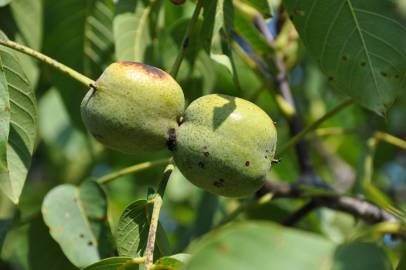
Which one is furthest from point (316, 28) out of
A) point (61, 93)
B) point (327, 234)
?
point (327, 234)

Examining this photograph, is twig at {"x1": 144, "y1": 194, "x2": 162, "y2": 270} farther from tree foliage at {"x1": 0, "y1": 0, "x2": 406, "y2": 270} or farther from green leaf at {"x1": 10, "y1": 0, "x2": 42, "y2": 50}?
green leaf at {"x1": 10, "y1": 0, "x2": 42, "y2": 50}

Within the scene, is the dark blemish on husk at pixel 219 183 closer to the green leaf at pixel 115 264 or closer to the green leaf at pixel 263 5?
the green leaf at pixel 115 264

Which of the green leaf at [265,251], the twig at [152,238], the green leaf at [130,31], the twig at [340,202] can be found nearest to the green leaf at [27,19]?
the green leaf at [130,31]

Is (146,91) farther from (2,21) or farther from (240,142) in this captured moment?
(2,21)

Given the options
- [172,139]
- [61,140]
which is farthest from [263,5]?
[61,140]

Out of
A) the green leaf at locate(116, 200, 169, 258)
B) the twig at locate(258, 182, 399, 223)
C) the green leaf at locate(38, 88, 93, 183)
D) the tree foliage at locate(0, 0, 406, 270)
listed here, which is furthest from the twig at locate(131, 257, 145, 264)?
the green leaf at locate(38, 88, 93, 183)
